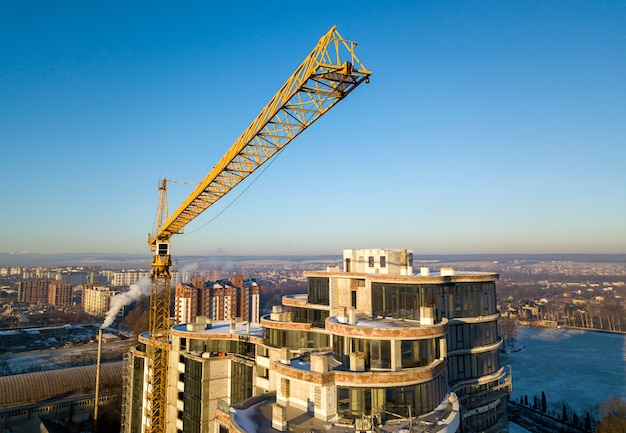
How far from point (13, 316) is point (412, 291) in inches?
6654

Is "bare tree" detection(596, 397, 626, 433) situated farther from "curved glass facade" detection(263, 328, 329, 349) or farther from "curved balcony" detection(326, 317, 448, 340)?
"curved glass facade" detection(263, 328, 329, 349)

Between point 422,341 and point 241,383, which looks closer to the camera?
point 422,341

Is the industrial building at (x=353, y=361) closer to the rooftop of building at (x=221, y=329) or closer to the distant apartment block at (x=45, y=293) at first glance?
the rooftop of building at (x=221, y=329)

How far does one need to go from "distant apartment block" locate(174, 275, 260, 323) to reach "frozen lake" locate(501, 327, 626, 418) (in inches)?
2536

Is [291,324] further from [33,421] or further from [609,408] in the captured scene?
[609,408]

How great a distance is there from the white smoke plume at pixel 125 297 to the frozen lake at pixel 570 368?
71834 mm

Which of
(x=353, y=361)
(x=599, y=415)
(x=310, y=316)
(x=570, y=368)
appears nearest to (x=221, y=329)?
(x=310, y=316)

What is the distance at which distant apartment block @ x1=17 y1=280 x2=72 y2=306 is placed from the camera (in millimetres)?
185375

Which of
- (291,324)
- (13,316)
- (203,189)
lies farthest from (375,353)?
(13,316)

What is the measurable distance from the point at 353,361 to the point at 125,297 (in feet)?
356

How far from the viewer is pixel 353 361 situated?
20641 mm

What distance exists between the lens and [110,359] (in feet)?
287

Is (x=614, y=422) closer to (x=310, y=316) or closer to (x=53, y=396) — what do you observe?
(x=310, y=316)

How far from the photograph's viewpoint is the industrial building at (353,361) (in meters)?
20.0
